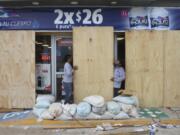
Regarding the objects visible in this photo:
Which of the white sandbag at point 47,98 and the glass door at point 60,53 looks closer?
the white sandbag at point 47,98

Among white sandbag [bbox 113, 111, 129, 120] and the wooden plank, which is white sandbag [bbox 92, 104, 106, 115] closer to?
white sandbag [bbox 113, 111, 129, 120]

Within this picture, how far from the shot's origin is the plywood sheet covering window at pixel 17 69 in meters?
13.3

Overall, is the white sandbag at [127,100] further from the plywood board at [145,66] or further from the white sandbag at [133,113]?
the plywood board at [145,66]

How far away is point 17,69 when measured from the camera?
1332 cm

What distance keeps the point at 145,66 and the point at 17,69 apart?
4.18 metres

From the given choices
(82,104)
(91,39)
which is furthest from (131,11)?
(82,104)

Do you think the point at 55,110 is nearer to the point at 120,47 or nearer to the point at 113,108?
the point at 113,108

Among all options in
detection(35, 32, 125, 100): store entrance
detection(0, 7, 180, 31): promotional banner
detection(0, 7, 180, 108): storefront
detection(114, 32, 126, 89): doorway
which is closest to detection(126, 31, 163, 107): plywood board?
detection(0, 7, 180, 108): storefront

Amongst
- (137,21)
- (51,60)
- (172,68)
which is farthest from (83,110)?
(137,21)

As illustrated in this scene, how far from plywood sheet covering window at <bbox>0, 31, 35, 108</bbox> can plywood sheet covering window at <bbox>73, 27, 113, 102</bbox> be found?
1.46m

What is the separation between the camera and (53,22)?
13453 millimetres

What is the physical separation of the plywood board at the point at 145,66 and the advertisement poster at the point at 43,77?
2.76 metres

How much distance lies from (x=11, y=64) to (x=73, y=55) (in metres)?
2.03

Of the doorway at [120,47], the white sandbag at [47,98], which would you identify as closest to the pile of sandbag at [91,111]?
the white sandbag at [47,98]
